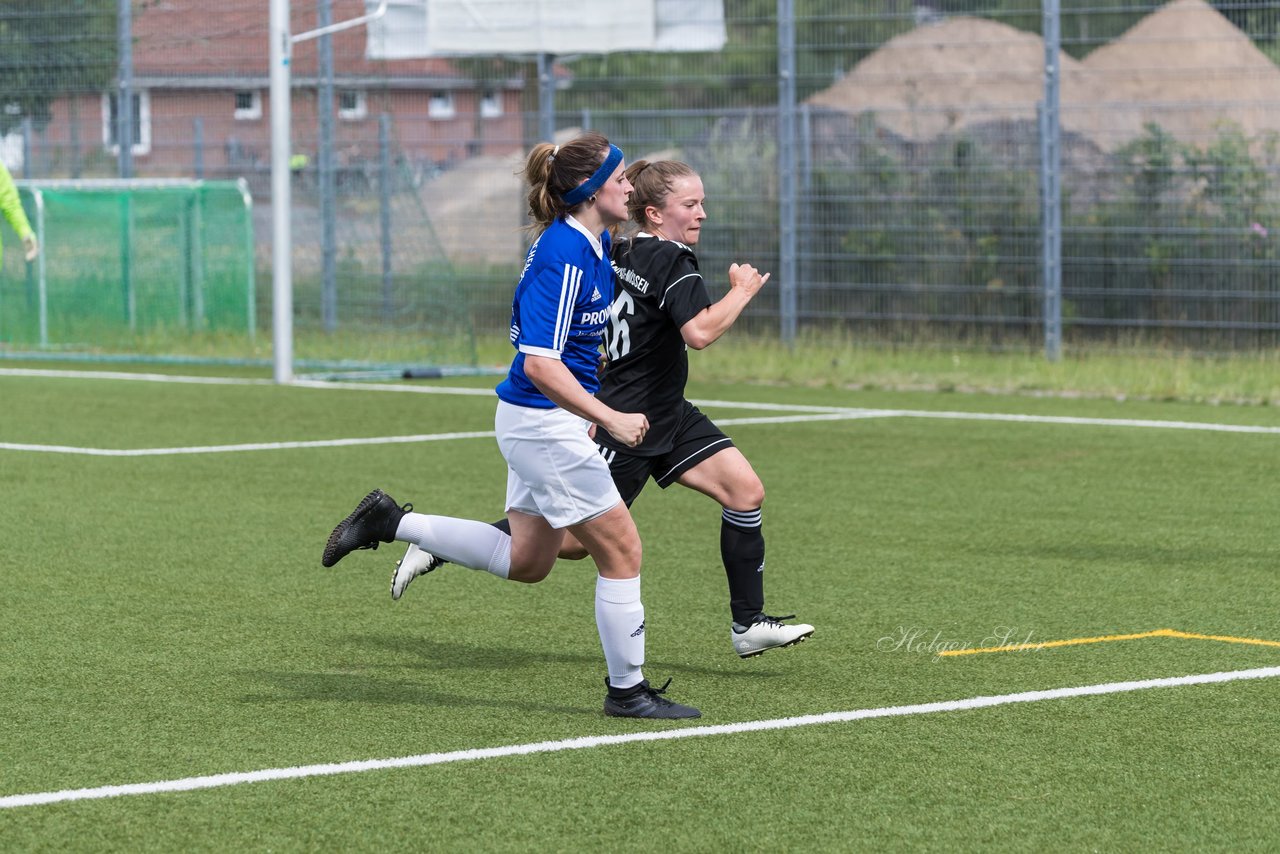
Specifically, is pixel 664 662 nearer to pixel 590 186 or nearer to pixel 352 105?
pixel 590 186

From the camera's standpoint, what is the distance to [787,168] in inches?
779

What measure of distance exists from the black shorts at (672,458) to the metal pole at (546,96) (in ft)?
45.0

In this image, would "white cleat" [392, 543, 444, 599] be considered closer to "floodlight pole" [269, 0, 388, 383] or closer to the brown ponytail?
the brown ponytail

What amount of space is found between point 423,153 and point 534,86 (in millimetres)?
1393

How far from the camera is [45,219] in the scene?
2233cm

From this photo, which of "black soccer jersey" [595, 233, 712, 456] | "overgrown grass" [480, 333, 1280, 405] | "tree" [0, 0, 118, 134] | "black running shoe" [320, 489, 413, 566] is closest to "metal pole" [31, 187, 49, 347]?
"tree" [0, 0, 118, 134]

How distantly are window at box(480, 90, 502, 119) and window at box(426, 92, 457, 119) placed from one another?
0.34 meters

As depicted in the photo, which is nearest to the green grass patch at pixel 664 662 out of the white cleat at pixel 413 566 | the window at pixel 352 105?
the white cleat at pixel 413 566

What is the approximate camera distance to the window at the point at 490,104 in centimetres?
2158

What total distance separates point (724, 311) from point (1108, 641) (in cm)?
206

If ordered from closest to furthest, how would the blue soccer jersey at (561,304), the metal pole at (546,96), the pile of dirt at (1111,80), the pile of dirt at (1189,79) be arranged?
the blue soccer jersey at (561,304)
the pile of dirt at (1189,79)
the pile of dirt at (1111,80)
the metal pole at (546,96)

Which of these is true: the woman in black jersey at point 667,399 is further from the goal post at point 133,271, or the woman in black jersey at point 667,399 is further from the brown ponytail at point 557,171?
the goal post at point 133,271

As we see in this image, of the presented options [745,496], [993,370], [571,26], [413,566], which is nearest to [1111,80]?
[993,370]

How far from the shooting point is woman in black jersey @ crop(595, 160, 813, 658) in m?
6.80
